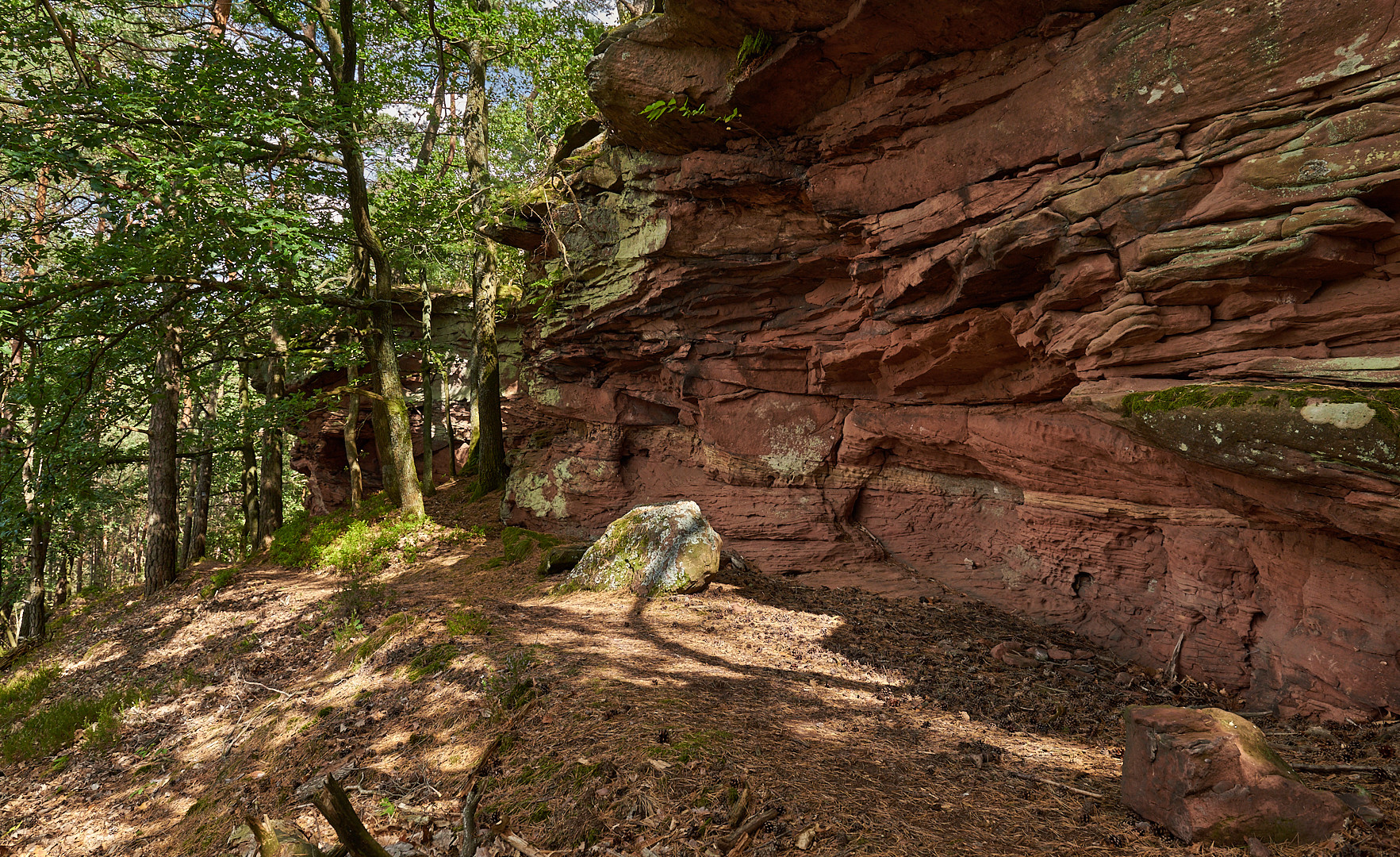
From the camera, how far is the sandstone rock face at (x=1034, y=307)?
5.06 m

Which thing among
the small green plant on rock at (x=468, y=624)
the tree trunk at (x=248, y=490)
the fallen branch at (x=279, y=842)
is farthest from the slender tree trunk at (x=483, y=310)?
the fallen branch at (x=279, y=842)

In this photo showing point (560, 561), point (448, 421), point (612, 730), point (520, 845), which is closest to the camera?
point (520, 845)

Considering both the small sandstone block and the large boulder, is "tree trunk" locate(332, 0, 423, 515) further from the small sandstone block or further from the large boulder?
the large boulder

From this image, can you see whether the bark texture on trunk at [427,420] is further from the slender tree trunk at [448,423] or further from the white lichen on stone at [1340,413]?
the white lichen on stone at [1340,413]

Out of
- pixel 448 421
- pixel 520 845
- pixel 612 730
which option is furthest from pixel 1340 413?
pixel 448 421

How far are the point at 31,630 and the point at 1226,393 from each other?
2088cm

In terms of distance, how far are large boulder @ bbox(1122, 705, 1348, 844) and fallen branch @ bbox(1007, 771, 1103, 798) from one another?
297mm

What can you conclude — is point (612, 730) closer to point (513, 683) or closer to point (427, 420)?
point (513, 683)

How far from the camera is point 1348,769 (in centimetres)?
390

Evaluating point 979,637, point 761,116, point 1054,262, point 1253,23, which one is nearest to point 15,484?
point 761,116

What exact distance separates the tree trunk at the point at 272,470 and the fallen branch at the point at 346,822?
550 inches

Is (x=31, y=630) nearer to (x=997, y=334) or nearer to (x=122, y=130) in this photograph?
(x=122, y=130)

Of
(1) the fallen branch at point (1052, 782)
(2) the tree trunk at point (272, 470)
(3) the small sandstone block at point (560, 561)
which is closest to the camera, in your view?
(1) the fallen branch at point (1052, 782)

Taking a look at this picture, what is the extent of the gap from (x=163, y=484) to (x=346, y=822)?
44.8ft
